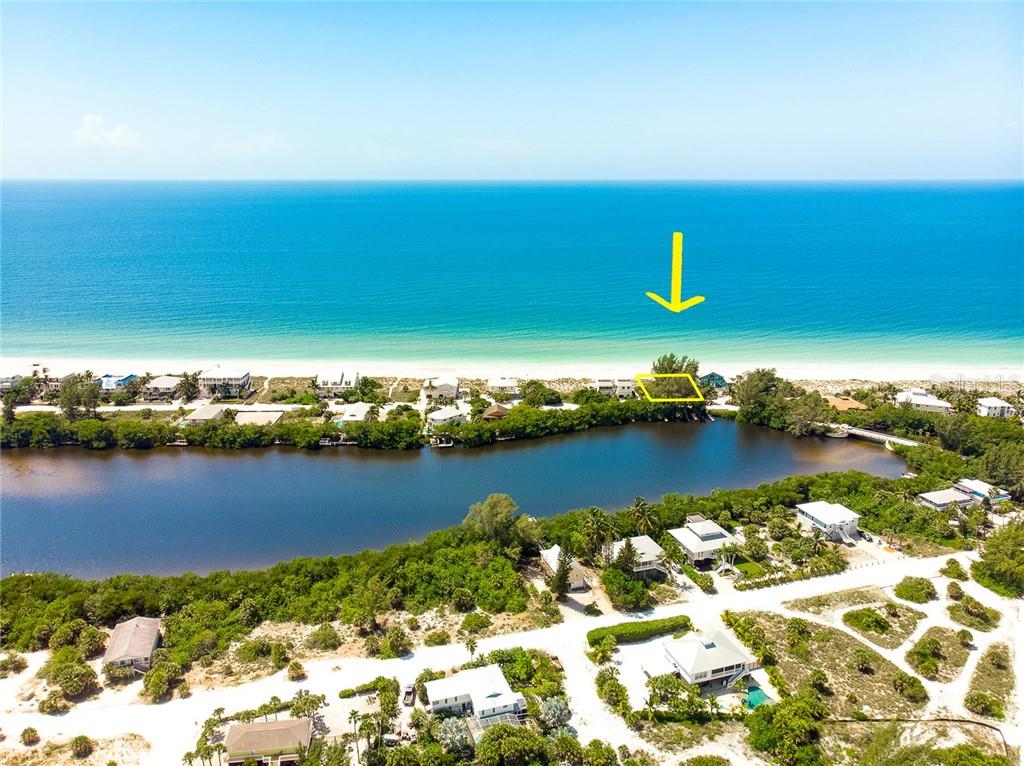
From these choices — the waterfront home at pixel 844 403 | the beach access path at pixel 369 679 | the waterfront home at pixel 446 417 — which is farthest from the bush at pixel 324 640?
the waterfront home at pixel 844 403

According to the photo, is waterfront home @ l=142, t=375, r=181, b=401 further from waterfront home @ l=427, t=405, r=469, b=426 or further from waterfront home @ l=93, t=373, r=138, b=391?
waterfront home @ l=427, t=405, r=469, b=426

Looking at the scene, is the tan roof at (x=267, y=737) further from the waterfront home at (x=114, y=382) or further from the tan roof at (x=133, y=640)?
the waterfront home at (x=114, y=382)

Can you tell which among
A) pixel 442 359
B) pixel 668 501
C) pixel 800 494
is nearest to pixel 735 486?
pixel 800 494

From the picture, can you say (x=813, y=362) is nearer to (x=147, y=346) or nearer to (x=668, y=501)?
(x=668, y=501)

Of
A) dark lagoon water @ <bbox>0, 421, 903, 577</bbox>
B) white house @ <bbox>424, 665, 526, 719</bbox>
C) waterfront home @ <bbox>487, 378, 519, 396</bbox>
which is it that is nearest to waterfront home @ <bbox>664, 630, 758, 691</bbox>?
white house @ <bbox>424, 665, 526, 719</bbox>

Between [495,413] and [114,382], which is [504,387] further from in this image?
[114,382]

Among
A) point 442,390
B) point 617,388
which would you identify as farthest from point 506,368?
point 617,388
